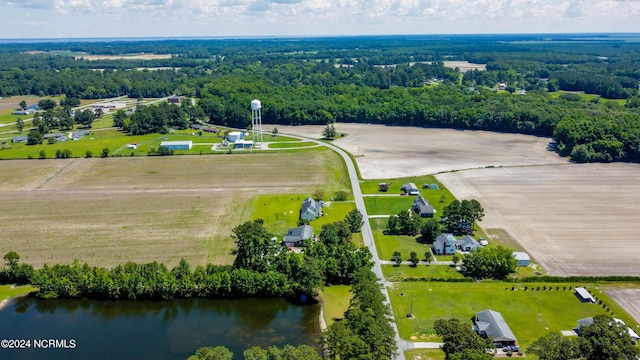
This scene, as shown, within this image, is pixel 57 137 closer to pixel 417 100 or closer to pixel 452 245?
pixel 417 100

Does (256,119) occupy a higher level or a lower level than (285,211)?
higher

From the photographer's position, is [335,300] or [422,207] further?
[422,207]

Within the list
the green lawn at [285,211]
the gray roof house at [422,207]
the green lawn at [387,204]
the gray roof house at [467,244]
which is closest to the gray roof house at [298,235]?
the green lawn at [285,211]

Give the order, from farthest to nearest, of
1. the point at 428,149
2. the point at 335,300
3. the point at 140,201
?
the point at 428,149
the point at 140,201
the point at 335,300

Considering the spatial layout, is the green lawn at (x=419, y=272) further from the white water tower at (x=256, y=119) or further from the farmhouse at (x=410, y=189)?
the white water tower at (x=256, y=119)

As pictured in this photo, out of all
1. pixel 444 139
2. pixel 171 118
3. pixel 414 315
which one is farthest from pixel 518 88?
pixel 414 315

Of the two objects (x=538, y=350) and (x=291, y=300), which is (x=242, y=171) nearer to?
(x=291, y=300)

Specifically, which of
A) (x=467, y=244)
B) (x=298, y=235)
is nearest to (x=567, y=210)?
(x=467, y=244)
